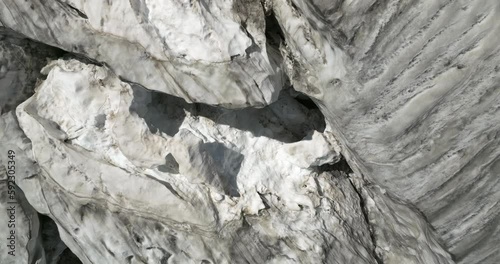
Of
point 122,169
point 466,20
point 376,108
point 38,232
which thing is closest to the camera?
point 466,20

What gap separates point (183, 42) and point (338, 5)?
15.5 inches

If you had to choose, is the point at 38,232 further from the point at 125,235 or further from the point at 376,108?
the point at 376,108

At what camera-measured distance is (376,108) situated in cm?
121

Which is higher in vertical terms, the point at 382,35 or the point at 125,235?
the point at 382,35

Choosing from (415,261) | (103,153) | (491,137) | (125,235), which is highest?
(491,137)

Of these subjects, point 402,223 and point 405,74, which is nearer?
point 405,74

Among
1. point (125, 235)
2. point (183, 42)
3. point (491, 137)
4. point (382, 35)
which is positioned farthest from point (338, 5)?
point (125, 235)

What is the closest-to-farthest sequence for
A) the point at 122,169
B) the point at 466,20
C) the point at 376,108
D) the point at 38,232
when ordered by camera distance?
the point at 466,20 → the point at 376,108 → the point at 122,169 → the point at 38,232

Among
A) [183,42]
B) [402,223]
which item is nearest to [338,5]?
[183,42]

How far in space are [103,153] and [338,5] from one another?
0.78 m

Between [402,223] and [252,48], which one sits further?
[402,223]

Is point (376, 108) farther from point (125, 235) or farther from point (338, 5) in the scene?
point (125, 235)

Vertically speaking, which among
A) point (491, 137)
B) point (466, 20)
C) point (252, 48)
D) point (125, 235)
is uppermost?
point (466, 20)

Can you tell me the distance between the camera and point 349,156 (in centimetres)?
146
